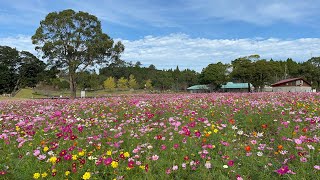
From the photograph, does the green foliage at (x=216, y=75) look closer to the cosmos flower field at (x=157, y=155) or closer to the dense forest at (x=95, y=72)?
the dense forest at (x=95, y=72)

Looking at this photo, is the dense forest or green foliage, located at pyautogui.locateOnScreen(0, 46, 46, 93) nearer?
the dense forest

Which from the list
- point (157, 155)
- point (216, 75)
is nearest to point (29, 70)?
point (216, 75)

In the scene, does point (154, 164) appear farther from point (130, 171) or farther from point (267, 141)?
point (267, 141)

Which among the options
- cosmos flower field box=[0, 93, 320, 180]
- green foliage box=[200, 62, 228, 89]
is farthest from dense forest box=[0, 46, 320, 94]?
cosmos flower field box=[0, 93, 320, 180]

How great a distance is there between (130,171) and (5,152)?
2071 mm

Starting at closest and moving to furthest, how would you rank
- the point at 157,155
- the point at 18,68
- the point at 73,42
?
the point at 157,155
the point at 73,42
the point at 18,68

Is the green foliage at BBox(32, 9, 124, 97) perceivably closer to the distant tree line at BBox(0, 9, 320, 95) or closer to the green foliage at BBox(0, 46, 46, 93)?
the distant tree line at BBox(0, 9, 320, 95)

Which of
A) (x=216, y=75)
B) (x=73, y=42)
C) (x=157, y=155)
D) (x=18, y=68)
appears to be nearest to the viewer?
(x=157, y=155)

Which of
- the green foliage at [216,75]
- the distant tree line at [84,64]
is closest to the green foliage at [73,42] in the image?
the distant tree line at [84,64]

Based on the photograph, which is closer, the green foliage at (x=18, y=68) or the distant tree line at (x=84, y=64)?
the distant tree line at (x=84, y=64)

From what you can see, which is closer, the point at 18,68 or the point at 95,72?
the point at 95,72

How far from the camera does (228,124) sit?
5.50 m

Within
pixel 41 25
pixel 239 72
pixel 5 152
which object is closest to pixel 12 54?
pixel 41 25

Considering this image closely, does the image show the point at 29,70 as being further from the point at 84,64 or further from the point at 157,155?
the point at 157,155
